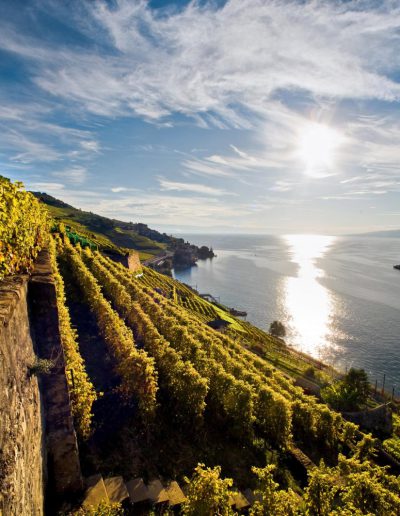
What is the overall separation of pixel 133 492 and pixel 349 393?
47561mm

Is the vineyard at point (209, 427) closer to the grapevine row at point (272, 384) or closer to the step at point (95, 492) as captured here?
the grapevine row at point (272, 384)

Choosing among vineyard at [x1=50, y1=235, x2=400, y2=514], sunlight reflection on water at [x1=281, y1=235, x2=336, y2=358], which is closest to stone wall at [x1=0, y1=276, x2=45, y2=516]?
vineyard at [x1=50, y1=235, x2=400, y2=514]

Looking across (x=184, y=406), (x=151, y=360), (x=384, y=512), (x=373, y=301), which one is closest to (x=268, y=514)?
(x=384, y=512)

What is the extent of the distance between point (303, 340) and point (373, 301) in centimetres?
6139

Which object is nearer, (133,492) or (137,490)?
(133,492)

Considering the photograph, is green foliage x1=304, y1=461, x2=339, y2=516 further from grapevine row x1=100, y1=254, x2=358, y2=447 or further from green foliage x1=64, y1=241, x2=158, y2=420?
grapevine row x1=100, y1=254, x2=358, y2=447

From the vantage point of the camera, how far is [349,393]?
4778 centimetres

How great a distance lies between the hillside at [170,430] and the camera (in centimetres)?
965

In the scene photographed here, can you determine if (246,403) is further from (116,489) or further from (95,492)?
(95,492)

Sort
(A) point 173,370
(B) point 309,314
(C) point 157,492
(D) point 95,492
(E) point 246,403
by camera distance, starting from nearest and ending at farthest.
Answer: (D) point 95,492 → (C) point 157,492 → (E) point 246,403 → (A) point 173,370 → (B) point 309,314

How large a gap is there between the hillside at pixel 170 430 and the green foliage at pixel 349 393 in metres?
19.9

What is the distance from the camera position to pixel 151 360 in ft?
54.2

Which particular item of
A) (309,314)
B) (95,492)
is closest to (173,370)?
(95,492)

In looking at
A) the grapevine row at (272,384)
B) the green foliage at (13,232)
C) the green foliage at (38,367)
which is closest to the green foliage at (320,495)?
the grapevine row at (272,384)
